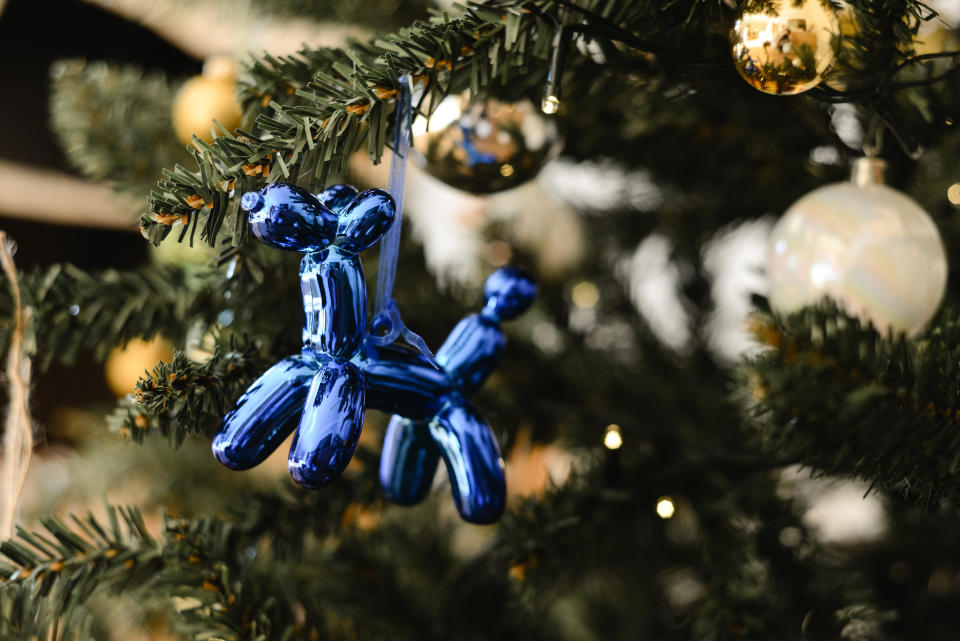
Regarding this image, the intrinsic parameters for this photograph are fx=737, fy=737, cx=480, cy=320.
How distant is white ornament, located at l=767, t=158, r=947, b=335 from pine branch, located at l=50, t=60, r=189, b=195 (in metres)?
0.48

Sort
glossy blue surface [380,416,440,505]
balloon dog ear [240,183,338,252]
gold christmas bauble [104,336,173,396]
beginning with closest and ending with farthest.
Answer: balloon dog ear [240,183,338,252], glossy blue surface [380,416,440,505], gold christmas bauble [104,336,173,396]

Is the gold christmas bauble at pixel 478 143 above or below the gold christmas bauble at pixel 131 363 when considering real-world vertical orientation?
above

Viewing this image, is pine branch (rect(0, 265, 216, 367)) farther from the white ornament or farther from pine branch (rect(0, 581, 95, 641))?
the white ornament

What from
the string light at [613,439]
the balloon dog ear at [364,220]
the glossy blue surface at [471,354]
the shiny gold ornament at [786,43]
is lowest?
the string light at [613,439]

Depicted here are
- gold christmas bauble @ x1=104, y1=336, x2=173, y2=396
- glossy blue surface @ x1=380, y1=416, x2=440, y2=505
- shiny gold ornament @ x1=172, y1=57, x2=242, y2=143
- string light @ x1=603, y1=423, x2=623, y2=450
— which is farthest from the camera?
gold christmas bauble @ x1=104, y1=336, x2=173, y2=396

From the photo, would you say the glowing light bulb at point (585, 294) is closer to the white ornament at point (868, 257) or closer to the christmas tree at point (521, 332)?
the christmas tree at point (521, 332)

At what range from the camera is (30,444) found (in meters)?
0.35

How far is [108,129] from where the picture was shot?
60cm

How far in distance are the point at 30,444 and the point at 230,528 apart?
0.11 metres

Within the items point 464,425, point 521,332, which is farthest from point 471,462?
point 521,332

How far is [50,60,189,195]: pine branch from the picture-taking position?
598 millimetres

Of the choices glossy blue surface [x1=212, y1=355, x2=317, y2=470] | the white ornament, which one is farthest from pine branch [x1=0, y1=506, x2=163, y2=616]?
the white ornament

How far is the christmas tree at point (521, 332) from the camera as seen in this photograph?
0.29 meters

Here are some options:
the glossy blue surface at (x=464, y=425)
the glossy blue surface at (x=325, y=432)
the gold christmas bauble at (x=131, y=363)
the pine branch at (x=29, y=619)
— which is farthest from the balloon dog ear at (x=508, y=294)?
the gold christmas bauble at (x=131, y=363)
